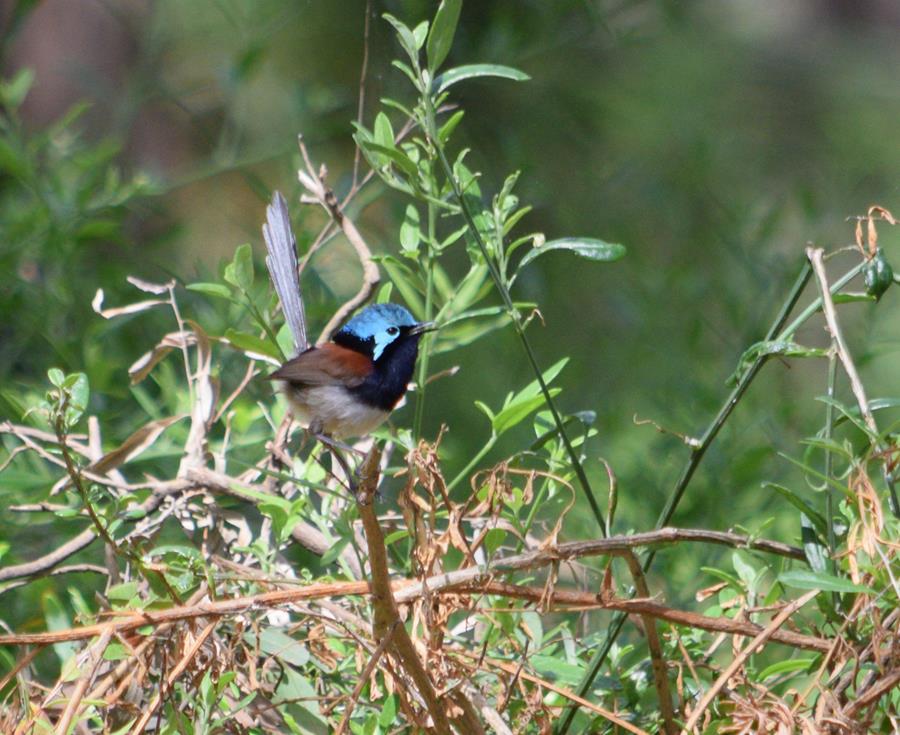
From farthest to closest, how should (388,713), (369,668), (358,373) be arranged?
(358,373) < (388,713) < (369,668)

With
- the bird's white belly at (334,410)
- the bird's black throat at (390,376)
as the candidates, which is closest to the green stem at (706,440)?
the bird's white belly at (334,410)

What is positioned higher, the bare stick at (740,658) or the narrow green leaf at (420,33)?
the narrow green leaf at (420,33)

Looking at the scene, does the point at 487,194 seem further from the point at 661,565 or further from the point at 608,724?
the point at 608,724

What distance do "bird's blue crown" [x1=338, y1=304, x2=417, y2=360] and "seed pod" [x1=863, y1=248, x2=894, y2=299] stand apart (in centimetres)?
90

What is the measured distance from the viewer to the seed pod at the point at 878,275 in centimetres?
116

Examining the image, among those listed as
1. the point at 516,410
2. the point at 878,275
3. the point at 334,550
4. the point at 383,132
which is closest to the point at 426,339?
the point at 516,410

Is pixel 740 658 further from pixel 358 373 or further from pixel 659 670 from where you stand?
pixel 358 373

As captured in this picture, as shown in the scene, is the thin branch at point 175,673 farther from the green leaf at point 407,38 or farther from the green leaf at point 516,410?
the green leaf at point 407,38

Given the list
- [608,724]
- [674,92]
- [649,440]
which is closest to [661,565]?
[649,440]

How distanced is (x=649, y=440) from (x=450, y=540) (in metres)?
1.69

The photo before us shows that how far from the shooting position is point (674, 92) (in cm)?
598

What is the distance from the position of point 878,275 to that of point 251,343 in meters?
0.73

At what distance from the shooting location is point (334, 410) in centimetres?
200

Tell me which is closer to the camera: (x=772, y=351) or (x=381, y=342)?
(x=772, y=351)
